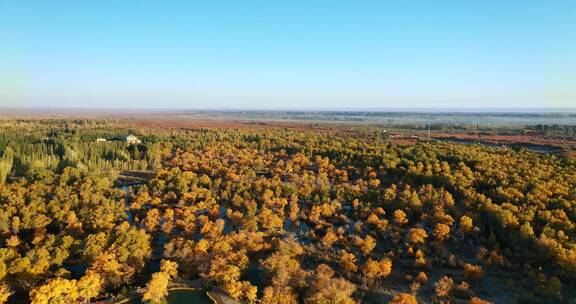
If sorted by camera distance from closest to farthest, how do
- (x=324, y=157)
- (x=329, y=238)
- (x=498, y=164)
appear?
1. (x=329, y=238)
2. (x=498, y=164)
3. (x=324, y=157)

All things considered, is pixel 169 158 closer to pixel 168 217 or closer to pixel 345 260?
pixel 168 217

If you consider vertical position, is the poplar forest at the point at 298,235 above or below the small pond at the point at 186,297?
above

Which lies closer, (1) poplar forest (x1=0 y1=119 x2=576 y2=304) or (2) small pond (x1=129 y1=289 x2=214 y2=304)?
(2) small pond (x1=129 y1=289 x2=214 y2=304)

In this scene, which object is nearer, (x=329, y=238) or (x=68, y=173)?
(x=329, y=238)

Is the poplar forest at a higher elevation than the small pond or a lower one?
higher

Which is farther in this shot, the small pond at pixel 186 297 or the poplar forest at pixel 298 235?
the poplar forest at pixel 298 235

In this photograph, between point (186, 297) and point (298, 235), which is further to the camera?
point (298, 235)

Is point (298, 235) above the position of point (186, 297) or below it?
above

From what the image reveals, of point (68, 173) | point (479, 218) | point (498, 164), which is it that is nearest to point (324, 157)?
point (498, 164)
